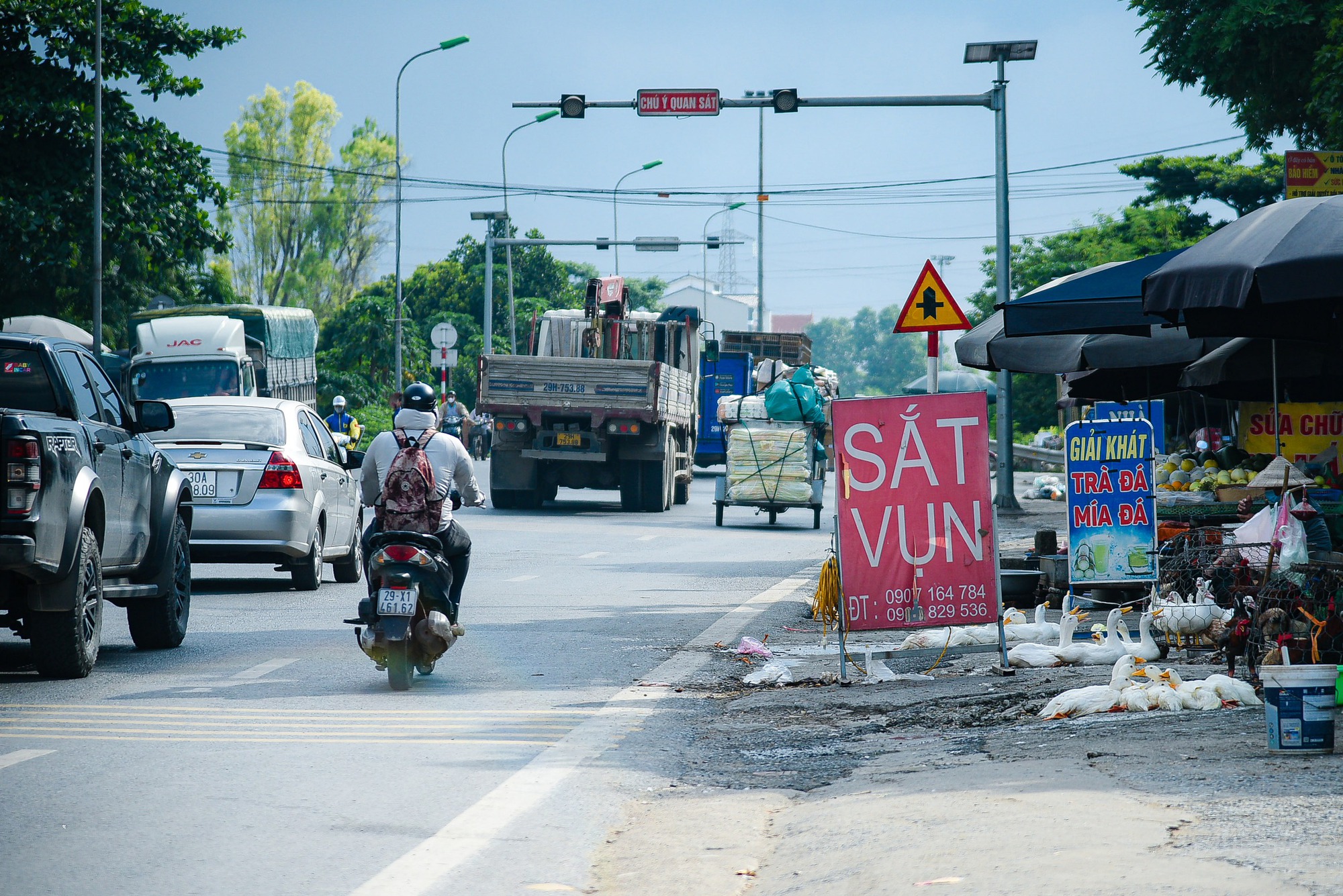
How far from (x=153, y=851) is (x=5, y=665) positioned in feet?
15.5

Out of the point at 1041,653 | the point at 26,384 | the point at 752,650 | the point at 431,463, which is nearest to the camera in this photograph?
the point at 1041,653

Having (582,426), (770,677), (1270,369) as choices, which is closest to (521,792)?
(770,677)

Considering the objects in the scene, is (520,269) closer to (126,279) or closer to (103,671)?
(126,279)

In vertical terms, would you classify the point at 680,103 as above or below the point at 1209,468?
above

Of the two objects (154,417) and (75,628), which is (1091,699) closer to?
(75,628)

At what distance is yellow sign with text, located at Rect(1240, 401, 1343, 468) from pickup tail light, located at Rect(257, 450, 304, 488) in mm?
8654

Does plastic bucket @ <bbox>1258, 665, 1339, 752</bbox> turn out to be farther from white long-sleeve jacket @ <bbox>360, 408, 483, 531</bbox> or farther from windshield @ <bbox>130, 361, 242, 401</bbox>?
windshield @ <bbox>130, 361, 242, 401</bbox>

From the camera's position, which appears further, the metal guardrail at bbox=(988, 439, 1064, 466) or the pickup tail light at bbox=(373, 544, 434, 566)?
the metal guardrail at bbox=(988, 439, 1064, 466)

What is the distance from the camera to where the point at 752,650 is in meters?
9.77

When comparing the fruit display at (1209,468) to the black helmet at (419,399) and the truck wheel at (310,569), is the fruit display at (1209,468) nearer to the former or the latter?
the black helmet at (419,399)

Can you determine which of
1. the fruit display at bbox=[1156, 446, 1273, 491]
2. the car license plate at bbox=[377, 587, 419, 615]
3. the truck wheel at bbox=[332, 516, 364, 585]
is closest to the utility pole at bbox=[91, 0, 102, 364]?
the truck wheel at bbox=[332, 516, 364, 585]

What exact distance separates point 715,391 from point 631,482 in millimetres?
13580

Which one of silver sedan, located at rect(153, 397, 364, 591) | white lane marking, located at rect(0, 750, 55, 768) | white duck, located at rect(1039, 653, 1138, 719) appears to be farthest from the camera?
silver sedan, located at rect(153, 397, 364, 591)

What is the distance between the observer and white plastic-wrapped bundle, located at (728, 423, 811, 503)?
21.1 meters
